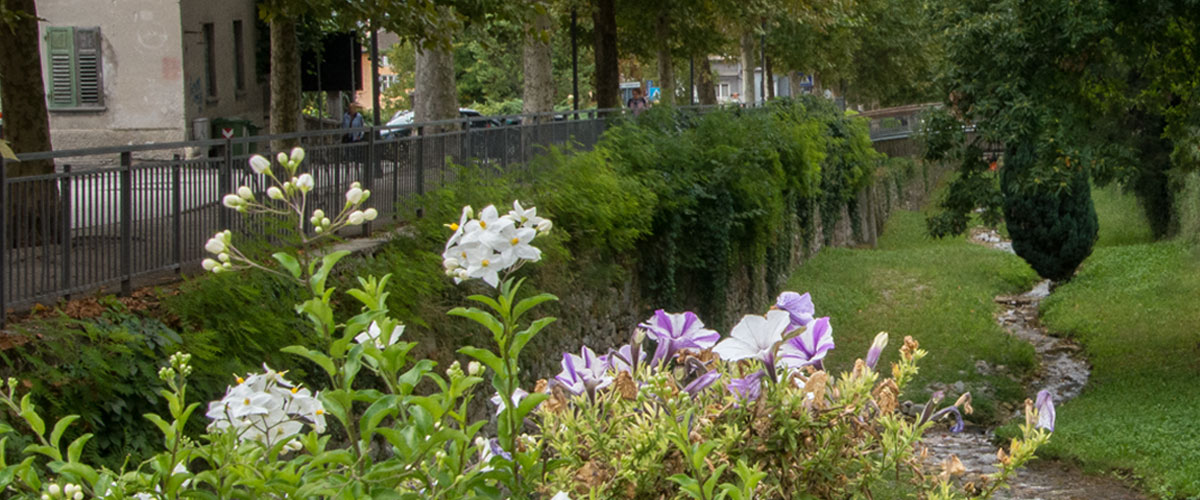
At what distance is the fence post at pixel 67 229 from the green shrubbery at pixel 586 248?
569mm

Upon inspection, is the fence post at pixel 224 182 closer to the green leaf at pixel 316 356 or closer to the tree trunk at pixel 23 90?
the tree trunk at pixel 23 90

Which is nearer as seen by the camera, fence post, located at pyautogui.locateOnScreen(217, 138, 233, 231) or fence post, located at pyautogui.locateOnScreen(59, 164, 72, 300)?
fence post, located at pyautogui.locateOnScreen(59, 164, 72, 300)

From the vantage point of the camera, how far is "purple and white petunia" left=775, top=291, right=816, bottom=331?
272cm

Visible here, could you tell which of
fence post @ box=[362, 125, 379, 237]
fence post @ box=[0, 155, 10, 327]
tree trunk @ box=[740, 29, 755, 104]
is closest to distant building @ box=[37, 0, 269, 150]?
fence post @ box=[362, 125, 379, 237]

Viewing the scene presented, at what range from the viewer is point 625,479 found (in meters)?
2.63

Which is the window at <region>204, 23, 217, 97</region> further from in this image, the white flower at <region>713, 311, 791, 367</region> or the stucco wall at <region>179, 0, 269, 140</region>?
the white flower at <region>713, 311, 791, 367</region>

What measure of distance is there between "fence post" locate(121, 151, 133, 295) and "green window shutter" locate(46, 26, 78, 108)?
50.2 ft

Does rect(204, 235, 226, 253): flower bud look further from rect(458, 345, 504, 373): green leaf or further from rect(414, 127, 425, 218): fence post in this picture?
rect(414, 127, 425, 218): fence post

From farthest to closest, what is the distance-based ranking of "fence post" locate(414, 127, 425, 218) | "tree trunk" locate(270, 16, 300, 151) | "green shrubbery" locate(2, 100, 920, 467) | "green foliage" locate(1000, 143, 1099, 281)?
1. "green foliage" locate(1000, 143, 1099, 281)
2. "tree trunk" locate(270, 16, 300, 151)
3. "fence post" locate(414, 127, 425, 218)
4. "green shrubbery" locate(2, 100, 920, 467)

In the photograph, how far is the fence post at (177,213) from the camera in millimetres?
7711

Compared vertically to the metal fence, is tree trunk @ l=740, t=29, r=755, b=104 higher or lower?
higher

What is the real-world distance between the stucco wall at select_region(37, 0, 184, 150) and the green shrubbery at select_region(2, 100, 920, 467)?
8.77 m

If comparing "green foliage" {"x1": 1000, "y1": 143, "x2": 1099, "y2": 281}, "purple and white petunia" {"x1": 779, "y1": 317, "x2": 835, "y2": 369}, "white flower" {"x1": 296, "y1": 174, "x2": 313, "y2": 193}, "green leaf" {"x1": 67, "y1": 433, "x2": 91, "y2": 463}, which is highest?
"white flower" {"x1": 296, "y1": 174, "x2": 313, "y2": 193}

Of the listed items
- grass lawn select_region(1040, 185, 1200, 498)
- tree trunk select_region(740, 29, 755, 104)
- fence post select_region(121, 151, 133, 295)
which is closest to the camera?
fence post select_region(121, 151, 133, 295)
